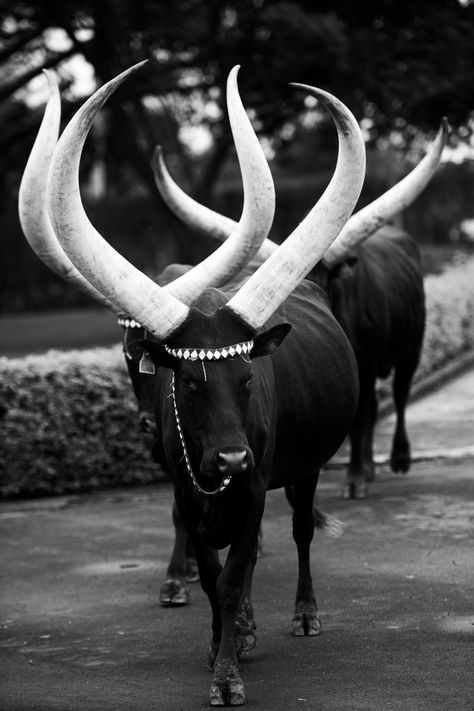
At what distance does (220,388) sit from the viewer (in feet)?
16.2

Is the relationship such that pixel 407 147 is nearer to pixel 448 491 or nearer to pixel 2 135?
pixel 2 135

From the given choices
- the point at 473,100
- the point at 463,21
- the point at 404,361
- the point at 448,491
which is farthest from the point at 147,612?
the point at 463,21

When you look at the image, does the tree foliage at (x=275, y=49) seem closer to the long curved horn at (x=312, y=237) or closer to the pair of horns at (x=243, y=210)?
the pair of horns at (x=243, y=210)

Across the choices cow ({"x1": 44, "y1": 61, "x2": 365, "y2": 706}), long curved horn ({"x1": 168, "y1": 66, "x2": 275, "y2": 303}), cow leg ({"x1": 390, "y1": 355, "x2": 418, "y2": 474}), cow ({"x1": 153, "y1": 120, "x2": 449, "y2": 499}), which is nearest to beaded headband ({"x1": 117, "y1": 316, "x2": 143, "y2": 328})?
cow ({"x1": 153, "y1": 120, "x2": 449, "y2": 499})

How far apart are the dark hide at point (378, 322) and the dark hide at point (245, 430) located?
2399mm

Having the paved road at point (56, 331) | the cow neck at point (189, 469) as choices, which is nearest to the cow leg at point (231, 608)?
the cow neck at point (189, 469)

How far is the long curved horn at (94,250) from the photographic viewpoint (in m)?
5.10

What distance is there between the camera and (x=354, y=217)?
8500mm

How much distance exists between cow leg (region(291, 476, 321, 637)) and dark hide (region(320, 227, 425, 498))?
8.20 feet

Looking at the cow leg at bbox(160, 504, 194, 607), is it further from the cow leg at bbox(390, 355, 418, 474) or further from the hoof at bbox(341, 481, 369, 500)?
the cow leg at bbox(390, 355, 418, 474)

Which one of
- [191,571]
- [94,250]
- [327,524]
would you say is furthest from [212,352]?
[191,571]

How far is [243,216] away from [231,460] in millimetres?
1826

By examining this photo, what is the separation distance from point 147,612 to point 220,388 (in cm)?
231

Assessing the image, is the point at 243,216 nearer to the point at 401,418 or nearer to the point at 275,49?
the point at 401,418
